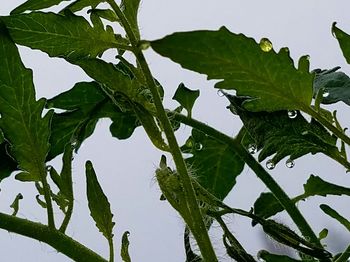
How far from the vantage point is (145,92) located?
0.38 m

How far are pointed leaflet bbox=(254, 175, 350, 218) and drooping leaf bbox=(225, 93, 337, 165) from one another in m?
0.05

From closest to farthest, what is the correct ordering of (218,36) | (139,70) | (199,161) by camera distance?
1. (218,36)
2. (139,70)
3. (199,161)

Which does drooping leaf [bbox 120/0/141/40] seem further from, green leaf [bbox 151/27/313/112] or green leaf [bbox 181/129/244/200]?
green leaf [bbox 181/129/244/200]

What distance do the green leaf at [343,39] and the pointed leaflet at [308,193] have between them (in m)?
0.11

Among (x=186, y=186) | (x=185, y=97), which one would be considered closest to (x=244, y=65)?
(x=186, y=186)

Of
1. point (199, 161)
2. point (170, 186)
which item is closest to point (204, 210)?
point (170, 186)

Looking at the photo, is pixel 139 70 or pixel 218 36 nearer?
pixel 218 36

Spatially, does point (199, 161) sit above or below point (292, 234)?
above

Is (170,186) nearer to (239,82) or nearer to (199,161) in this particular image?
(239,82)

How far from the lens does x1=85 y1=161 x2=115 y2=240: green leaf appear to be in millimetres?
367

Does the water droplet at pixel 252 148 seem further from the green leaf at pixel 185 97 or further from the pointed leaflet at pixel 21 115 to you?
the pointed leaflet at pixel 21 115

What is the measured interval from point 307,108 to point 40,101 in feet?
0.48

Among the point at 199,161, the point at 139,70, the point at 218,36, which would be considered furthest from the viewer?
the point at 199,161

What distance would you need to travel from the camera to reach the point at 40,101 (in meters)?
0.37
